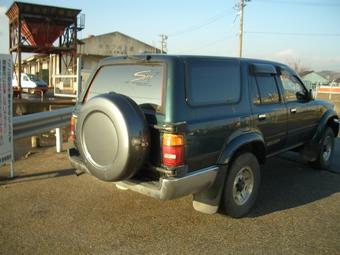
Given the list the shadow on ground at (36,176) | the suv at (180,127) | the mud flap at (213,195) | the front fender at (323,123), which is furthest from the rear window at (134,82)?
the front fender at (323,123)

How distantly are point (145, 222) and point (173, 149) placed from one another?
1207 millimetres

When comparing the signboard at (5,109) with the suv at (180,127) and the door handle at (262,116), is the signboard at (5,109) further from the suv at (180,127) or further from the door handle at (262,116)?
the door handle at (262,116)

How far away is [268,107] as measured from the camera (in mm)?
4820

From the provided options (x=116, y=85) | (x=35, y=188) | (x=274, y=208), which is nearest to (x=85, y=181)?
(x=35, y=188)

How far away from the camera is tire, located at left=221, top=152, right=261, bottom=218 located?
13.6ft

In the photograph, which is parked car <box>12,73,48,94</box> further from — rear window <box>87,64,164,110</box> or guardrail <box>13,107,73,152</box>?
rear window <box>87,64,164,110</box>

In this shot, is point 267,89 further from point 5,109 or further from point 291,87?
point 5,109

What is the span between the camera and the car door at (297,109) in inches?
213

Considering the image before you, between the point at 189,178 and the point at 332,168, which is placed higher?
the point at 189,178

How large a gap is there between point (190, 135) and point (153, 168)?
50 centimetres

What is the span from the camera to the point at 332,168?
22.5 feet

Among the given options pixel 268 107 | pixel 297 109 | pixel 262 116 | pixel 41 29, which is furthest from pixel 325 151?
pixel 41 29

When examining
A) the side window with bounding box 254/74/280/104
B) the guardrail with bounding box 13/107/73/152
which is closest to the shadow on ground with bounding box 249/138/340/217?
the side window with bounding box 254/74/280/104

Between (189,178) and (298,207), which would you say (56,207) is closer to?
(189,178)
